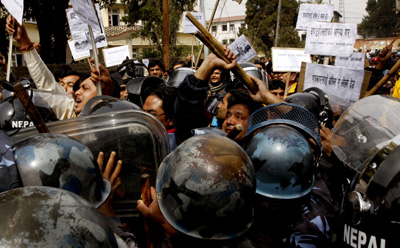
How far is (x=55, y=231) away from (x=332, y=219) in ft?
6.41

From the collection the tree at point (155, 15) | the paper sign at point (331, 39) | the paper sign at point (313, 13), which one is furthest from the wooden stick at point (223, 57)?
the tree at point (155, 15)

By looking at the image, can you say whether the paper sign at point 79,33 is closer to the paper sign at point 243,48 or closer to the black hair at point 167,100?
the paper sign at point 243,48

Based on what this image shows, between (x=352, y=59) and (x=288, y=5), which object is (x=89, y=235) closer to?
(x=352, y=59)

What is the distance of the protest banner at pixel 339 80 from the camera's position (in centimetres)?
413

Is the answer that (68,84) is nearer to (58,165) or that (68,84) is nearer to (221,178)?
(58,165)

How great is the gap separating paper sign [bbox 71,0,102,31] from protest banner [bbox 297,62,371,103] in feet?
9.52

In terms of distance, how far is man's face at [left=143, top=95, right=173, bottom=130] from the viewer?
3.39 metres

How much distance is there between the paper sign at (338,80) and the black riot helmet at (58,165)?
11.0 ft

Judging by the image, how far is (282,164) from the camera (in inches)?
84.4

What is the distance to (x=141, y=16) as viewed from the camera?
30375 mm

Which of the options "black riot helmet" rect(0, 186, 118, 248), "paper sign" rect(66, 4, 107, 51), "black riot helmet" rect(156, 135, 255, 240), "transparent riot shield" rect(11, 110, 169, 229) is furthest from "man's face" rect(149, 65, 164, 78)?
"black riot helmet" rect(0, 186, 118, 248)

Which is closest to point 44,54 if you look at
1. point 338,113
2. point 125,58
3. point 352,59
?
point 125,58

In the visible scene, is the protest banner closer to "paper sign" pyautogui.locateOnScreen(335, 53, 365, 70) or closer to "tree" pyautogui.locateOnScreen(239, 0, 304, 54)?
"paper sign" pyautogui.locateOnScreen(335, 53, 365, 70)

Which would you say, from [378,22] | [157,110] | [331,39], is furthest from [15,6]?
[378,22]
